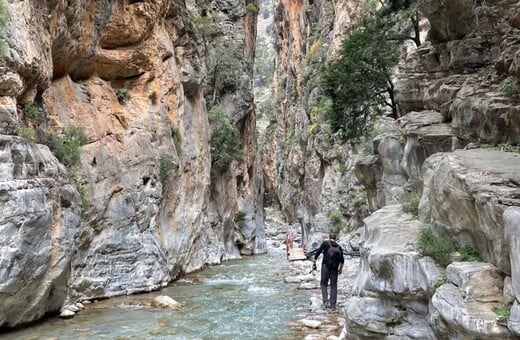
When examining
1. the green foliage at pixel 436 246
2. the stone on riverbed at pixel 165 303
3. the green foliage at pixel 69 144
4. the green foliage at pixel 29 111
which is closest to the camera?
the green foliage at pixel 436 246

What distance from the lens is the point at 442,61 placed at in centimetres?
1462

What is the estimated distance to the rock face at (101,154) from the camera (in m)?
9.68

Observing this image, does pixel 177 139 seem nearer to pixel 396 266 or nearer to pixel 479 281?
pixel 396 266

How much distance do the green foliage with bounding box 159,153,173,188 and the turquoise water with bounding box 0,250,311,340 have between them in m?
4.20

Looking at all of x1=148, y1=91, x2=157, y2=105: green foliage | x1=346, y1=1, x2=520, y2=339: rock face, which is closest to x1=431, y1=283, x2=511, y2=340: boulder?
x1=346, y1=1, x2=520, y2=339: rock face

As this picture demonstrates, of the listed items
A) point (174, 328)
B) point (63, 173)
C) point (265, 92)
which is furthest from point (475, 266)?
point (265, 92)

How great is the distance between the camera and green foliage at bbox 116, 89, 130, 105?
17891 mm

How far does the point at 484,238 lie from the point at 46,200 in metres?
8.39

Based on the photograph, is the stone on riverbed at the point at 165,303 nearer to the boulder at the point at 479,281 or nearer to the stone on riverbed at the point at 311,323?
the stone on riverbed at the point at 311,323

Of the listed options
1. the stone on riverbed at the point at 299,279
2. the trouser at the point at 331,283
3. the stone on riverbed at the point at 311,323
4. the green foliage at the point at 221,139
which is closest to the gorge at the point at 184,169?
the green foliage at the point at 221,139

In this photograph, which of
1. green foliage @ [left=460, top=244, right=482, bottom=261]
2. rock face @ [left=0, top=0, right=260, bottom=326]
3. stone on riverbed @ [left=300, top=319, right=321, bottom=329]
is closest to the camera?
green foliage @ [left=460, top=244, right=482, bottom=261]

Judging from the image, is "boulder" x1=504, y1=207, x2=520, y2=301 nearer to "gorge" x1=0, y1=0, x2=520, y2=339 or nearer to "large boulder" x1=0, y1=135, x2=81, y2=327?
"gorge" x1=0, y1=0, x2=520, y2=339

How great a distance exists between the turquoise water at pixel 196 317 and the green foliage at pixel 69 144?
3.99 m

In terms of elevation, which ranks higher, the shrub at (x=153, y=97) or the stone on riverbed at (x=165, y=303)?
the shrub at (x=153, y=97)
